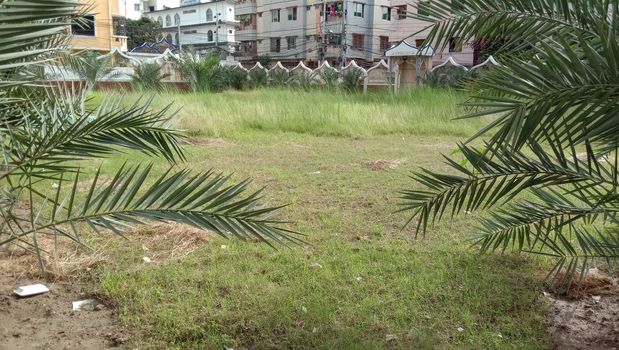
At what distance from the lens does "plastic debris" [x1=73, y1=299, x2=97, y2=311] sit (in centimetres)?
278

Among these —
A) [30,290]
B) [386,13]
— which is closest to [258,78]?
[386,13]

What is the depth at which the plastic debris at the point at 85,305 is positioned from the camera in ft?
9.11

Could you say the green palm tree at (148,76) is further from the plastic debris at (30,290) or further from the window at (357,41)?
the window at (357,41)

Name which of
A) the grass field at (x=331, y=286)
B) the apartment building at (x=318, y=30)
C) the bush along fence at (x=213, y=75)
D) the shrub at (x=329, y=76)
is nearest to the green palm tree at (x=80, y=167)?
the grass field at (x=331, y=286)

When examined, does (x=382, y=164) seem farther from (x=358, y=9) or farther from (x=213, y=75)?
(x=358, y=9)

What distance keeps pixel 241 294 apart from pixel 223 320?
307 millimetres

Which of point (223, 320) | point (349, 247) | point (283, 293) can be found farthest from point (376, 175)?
point (223, 320)

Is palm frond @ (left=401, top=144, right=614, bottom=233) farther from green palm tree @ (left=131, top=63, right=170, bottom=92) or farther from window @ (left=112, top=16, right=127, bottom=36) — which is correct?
window @ (left=112, top=16, right=127, bottom=36)

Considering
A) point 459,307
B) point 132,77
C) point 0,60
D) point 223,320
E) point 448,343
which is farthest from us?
point 132,77

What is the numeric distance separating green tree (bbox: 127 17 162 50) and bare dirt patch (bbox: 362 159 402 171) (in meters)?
38.8

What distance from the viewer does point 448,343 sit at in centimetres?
243

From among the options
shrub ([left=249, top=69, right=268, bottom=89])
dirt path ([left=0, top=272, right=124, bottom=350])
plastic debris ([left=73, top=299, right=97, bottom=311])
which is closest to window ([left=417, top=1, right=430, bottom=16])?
dirt path ([left=0, top=272, right=124, bottom=350])

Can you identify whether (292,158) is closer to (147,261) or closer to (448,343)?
(147,261)

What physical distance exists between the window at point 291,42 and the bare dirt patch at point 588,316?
121 feet
